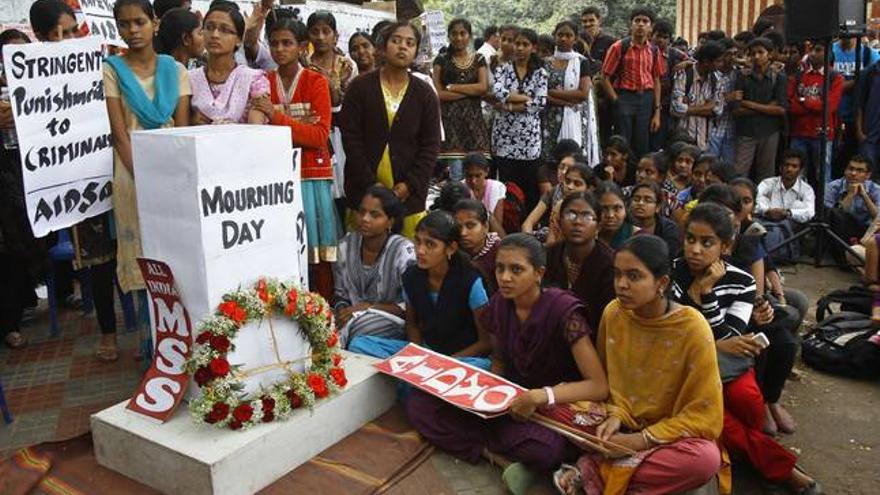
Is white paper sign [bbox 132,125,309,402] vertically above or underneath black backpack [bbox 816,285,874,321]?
above

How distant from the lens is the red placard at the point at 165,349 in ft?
10.4

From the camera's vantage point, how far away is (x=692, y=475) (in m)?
2.99

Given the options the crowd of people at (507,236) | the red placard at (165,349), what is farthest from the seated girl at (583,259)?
the red placard at (165,349)

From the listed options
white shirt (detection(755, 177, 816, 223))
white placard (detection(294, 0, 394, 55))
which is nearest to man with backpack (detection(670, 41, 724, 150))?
white shirt (detection(755, 177, 816, 223))

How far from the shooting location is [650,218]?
4.92 meters

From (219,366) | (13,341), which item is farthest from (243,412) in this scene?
(13,341)

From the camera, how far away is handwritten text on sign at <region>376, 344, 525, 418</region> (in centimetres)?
341

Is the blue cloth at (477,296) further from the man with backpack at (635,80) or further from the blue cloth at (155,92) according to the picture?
the man with backpack at (635,80)

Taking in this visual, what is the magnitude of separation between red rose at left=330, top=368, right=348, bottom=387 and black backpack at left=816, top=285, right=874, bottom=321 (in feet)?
11.4

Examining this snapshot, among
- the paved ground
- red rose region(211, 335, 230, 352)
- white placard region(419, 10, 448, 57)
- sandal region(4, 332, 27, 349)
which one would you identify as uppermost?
white placard region(419, 10, 448, 57)

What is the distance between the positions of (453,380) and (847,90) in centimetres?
712

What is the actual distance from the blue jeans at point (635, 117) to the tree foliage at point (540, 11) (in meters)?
12.6

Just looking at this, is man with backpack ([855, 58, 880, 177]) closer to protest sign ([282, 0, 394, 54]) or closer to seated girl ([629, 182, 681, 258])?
seated girl ([629, 182, 681, 258])

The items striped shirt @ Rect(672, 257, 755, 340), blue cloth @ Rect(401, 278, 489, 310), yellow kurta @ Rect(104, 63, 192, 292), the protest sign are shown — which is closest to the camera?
striped shirt @ Rect(672, 257, 755, 340)
